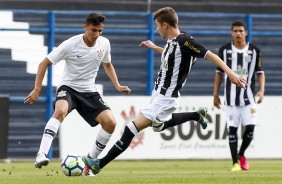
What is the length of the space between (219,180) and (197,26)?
976 cm

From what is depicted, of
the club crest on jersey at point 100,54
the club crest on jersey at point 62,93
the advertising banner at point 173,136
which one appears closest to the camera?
the club crest on jersey at point 62,93

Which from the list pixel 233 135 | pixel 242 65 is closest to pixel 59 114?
pixel 233 135

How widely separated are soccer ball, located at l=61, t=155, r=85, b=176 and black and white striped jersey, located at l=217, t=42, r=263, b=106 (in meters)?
3.86

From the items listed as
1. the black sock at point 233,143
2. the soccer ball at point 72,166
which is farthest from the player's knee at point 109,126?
the black sock at point 233,143

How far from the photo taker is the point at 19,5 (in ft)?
71.6

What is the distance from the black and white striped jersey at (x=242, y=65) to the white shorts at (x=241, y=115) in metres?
0.08

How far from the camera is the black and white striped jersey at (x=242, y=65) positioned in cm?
1628

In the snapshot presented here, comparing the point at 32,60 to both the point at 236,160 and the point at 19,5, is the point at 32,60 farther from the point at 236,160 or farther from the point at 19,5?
the point at 236,160

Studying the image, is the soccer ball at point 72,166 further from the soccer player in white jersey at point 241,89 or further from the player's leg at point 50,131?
the soccer player in white jersey at point 241,89

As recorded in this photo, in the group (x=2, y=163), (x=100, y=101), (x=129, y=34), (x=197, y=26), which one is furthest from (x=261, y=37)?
(x=100, y=101)

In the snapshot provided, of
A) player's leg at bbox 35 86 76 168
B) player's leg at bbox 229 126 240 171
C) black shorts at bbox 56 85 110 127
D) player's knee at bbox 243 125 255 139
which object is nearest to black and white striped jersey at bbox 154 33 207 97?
black shorts at bbox 56 85 110 127

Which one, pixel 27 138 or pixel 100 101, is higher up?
pixel 100 101

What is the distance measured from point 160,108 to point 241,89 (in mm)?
3623

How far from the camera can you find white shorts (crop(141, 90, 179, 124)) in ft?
42.5
